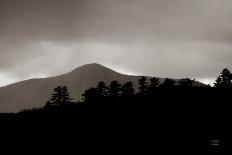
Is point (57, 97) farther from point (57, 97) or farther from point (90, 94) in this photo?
point (90, 94)

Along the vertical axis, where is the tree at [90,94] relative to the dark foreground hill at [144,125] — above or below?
above

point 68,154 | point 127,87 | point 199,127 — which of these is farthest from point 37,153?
point 127,87

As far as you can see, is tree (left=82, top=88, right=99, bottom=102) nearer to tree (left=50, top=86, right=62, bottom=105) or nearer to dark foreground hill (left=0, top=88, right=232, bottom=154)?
tree (left=50, top=86, right=62, bottom=105)

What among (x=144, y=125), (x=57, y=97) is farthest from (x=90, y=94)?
(x=144, y=125)

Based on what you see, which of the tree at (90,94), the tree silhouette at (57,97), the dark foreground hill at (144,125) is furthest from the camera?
the tree silhouette at (57,97)

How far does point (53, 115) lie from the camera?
64.1m

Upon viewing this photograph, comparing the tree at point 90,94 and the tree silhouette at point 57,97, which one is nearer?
the tree at point 90,94

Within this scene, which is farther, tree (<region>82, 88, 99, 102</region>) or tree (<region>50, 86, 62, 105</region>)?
tree (<region>50, 86, 62, 105</region>)

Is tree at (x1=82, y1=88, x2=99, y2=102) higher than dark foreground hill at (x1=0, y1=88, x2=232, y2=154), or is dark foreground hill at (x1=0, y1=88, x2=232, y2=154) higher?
tree at (x1=82, y1=88, x2=99, y2=102)

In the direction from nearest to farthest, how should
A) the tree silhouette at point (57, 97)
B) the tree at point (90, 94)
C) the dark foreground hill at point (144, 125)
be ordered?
the dark foreground hill at point (144, 125) < the tree at point (90, 94) < the tree silhouette at point (57, 97)

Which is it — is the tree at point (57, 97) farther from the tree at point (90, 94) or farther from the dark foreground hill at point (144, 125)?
the dark foreground hill at point (144, 125)

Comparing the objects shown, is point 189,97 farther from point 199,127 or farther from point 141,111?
point 199,127

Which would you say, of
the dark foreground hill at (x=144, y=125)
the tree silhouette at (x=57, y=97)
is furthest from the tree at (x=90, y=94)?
the dark foreground hill at (x=144, y=125)

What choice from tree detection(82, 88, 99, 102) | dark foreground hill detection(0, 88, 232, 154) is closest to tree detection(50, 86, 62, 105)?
tree detection(82, 88, 99, 102)
